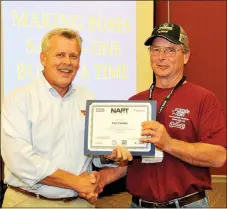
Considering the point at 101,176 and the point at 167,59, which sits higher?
the point at 167,59

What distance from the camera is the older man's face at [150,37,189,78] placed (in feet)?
7.30

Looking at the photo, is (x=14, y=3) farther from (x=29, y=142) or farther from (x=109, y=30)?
(x=29, y=142)

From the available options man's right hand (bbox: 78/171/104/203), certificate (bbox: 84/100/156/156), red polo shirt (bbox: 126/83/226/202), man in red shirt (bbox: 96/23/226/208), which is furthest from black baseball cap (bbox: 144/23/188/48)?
man's right hand (bbox: 78/171/104/203)

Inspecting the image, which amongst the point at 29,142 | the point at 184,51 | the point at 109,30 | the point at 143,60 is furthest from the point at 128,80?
the point at 29,142

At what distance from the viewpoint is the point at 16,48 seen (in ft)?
14.7

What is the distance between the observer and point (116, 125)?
6.95 feet

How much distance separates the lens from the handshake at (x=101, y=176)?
204 centimetres

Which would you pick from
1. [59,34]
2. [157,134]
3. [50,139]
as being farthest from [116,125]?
[59,34]

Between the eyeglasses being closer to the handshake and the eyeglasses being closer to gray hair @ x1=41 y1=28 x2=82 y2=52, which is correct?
gray hair @ x1=41 y1=28 x2=82 y2=52

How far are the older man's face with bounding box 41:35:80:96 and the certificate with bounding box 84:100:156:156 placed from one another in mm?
231

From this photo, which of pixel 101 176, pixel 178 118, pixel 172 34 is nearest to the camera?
pixel 178 118

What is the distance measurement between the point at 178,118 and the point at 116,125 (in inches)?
14.1

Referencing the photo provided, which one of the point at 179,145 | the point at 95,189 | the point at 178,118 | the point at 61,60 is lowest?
the point at 95,189

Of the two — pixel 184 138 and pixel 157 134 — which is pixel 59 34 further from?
pixel 184 138
